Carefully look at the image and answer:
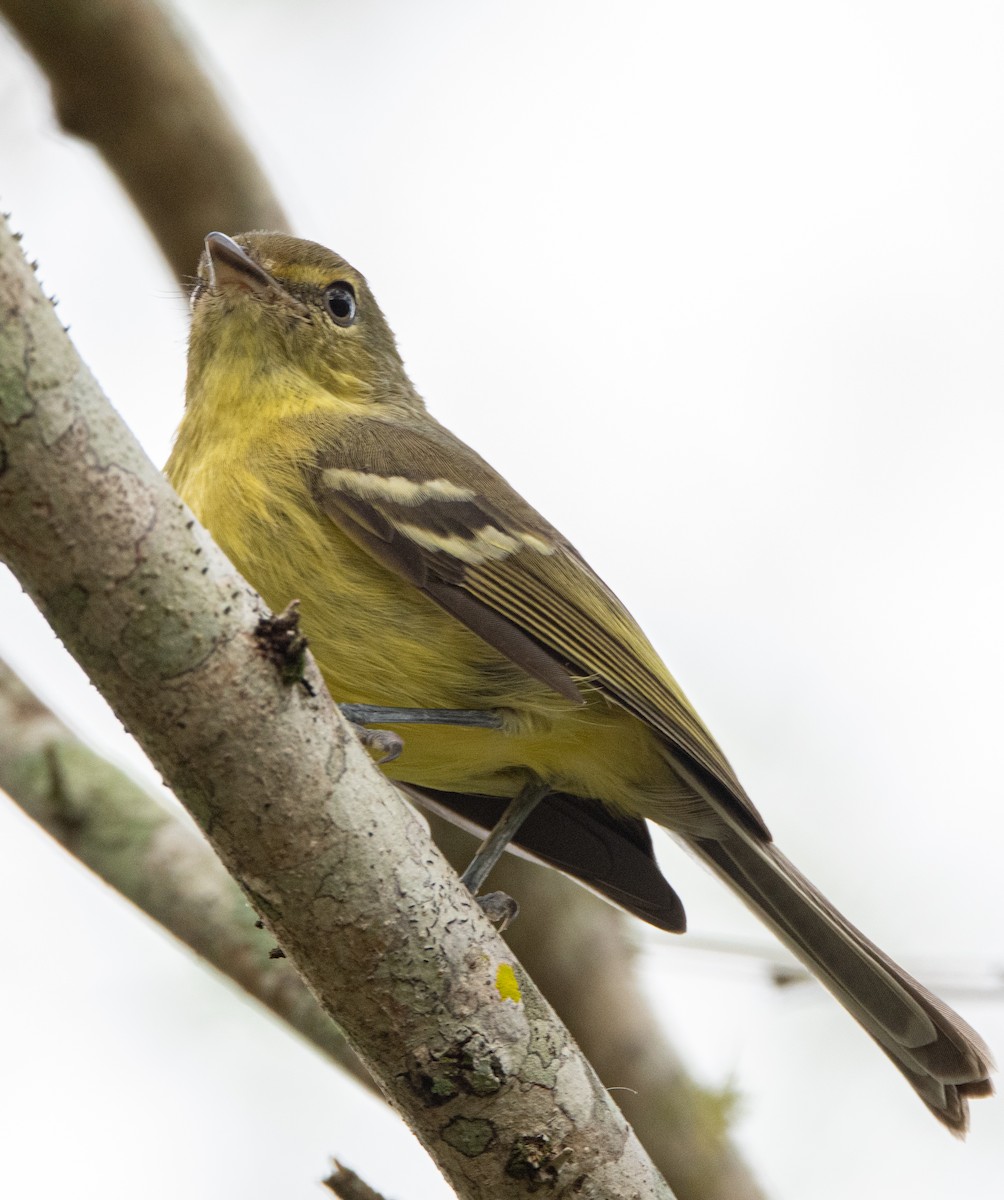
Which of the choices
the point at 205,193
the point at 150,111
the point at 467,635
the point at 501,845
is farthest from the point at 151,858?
the point at 150,111

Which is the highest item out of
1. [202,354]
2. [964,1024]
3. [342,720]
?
[202,354]

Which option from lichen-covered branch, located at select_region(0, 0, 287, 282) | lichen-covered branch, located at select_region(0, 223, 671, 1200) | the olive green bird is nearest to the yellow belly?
the olive green bird

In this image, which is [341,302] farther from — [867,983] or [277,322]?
[867,983]

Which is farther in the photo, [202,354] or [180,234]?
[180,234]

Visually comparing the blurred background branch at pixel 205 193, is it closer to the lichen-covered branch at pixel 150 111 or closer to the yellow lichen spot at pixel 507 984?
the lichen-covered branch at pixel 150 111

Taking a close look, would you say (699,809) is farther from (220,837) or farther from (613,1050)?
(220,837)

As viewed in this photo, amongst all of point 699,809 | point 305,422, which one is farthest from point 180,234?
point 699,809

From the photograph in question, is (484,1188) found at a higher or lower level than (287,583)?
lower
